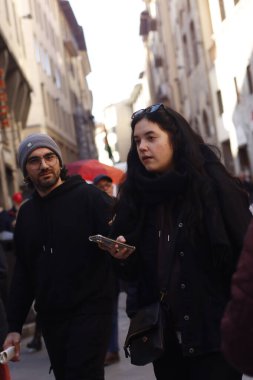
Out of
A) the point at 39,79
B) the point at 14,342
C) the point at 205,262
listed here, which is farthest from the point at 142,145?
the point at 39,79

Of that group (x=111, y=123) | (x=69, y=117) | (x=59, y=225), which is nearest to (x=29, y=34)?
(x=69, y=117)

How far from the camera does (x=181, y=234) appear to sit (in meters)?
3.92

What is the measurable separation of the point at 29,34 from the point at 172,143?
130 feet

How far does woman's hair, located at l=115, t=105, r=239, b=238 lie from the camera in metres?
3.94

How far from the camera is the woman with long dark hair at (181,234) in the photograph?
3.83 m

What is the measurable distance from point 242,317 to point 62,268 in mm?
2838

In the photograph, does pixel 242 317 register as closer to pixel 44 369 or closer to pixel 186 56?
pixel 44 369

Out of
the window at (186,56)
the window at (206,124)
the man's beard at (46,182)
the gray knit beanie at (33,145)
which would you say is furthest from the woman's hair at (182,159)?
the window at (186,56)

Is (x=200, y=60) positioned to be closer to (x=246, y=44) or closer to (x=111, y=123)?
(x=246, y=44)

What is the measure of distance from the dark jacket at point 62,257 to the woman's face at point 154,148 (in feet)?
3.62

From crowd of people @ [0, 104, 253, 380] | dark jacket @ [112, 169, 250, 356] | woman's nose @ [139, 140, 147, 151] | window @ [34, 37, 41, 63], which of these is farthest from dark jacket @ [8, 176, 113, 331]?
window @ [34, 37, 41, 63]

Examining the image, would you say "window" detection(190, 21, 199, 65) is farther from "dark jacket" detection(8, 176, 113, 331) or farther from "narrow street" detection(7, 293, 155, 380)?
"dark jacket" detection(8, 176, 113, 331)

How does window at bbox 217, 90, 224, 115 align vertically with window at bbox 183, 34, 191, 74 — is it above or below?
below

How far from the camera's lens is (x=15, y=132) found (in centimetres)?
3328
